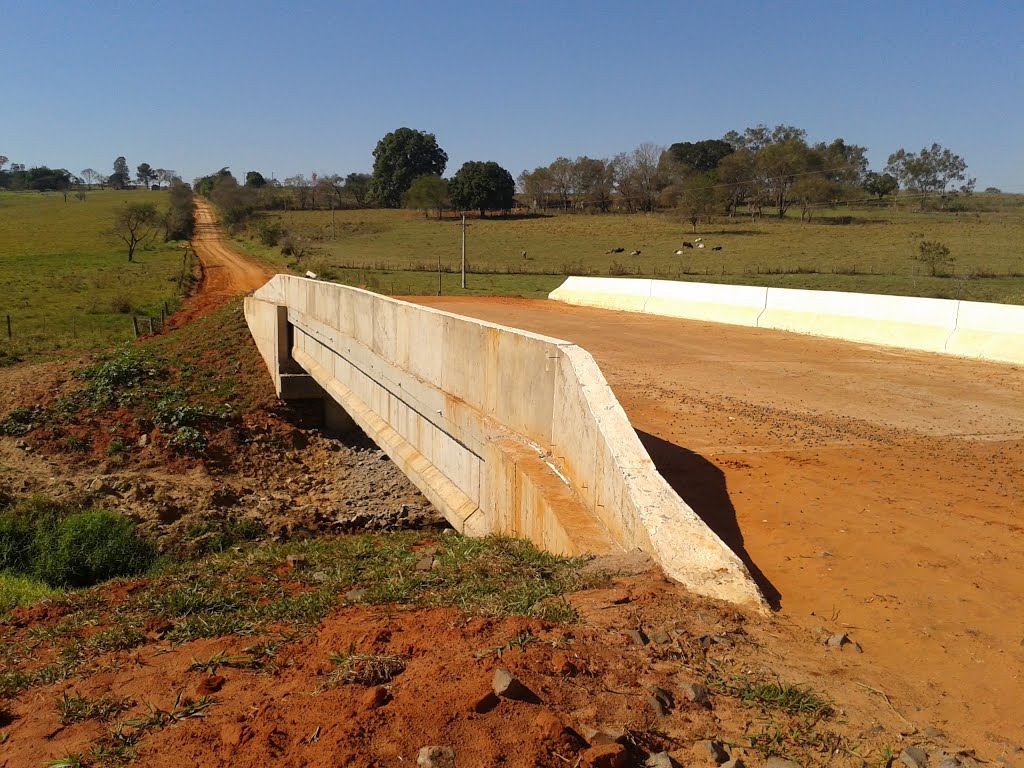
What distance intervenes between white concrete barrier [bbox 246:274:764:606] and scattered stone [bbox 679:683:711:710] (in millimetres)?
991

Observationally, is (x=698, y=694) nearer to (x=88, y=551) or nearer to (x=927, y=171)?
(x=88, y=551)

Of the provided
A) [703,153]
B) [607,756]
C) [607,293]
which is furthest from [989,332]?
[703,153]

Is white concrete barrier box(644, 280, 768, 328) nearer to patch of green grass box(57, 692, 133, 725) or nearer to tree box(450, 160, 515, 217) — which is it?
patch of green grass box(57, 692, 133, 725)

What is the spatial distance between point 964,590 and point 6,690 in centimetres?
506

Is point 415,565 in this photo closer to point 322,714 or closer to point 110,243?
point 322,714

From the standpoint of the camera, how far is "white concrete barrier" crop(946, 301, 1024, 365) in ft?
39.0

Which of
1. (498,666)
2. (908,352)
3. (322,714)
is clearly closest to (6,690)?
(322,714)

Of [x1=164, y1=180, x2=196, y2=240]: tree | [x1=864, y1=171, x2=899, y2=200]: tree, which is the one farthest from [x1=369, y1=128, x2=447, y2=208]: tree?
[x1=864, y1=171, x2=899, y2=200]: tree

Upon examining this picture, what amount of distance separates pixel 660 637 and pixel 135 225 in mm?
58685

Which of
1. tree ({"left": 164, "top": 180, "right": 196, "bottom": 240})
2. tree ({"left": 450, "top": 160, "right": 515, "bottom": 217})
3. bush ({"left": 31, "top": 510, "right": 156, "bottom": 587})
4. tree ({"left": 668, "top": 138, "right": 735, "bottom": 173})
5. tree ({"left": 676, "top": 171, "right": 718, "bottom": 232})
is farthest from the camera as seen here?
tree ({"left": 668, "top": 138, "right": 735, "bottom": 173})

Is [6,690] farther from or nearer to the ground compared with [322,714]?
nearer to the ground

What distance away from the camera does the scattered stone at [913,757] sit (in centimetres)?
269

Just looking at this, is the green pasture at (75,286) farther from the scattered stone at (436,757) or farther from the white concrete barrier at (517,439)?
the scattered stone at (436,757)

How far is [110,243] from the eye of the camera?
6012 centimetres
